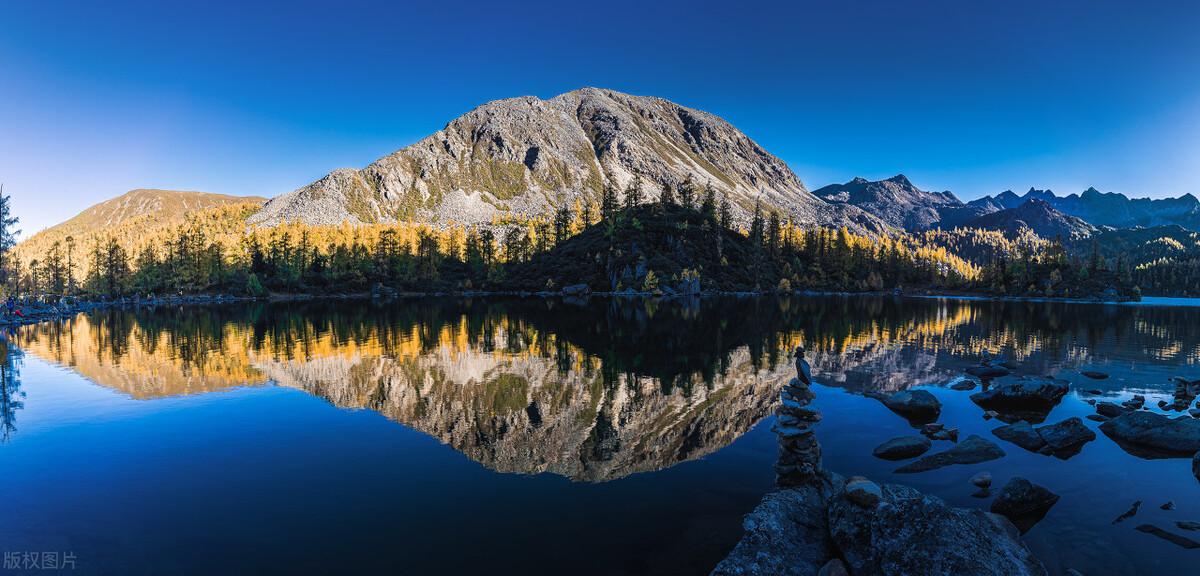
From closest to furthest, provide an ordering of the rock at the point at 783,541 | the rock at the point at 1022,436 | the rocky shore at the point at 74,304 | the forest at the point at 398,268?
the rock at the point at 783,541 < the rock at the point at 1022,436 < the rocky shore at the point at 74,304 < the forest at the point at 398,268

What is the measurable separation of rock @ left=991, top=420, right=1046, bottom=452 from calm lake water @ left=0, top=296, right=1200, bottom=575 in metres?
0.89

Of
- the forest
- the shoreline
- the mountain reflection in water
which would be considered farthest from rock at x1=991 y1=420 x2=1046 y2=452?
the forest

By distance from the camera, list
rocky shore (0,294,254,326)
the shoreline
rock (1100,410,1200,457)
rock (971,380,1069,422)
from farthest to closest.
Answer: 1. the shoreline
2. rocky shore (0,294,254,326)
3. rock (971,380,1069,422)
4. rock (1100,410,1200,457)

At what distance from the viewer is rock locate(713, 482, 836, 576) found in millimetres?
12500

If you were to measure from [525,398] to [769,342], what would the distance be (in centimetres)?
3569

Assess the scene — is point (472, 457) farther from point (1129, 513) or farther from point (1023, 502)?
point (1129, 513)

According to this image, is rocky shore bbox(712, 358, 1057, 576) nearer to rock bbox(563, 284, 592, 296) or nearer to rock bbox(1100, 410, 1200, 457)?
rock bbox(1100, 410, 1200, 457)

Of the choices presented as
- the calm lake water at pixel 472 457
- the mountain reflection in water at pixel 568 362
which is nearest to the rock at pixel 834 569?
the calm lake water at pixel 472 457

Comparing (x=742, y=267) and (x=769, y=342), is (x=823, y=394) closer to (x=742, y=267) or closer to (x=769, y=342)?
(x=769, y=342)

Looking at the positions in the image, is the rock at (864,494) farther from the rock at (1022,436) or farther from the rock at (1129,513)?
the rock at (1022,436)

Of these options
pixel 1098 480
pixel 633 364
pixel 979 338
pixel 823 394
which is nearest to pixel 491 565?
pixel 1098 480

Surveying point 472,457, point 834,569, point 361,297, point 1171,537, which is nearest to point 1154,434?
point 1171,537

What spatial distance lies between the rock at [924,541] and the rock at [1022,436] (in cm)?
1284

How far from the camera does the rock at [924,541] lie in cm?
1162
